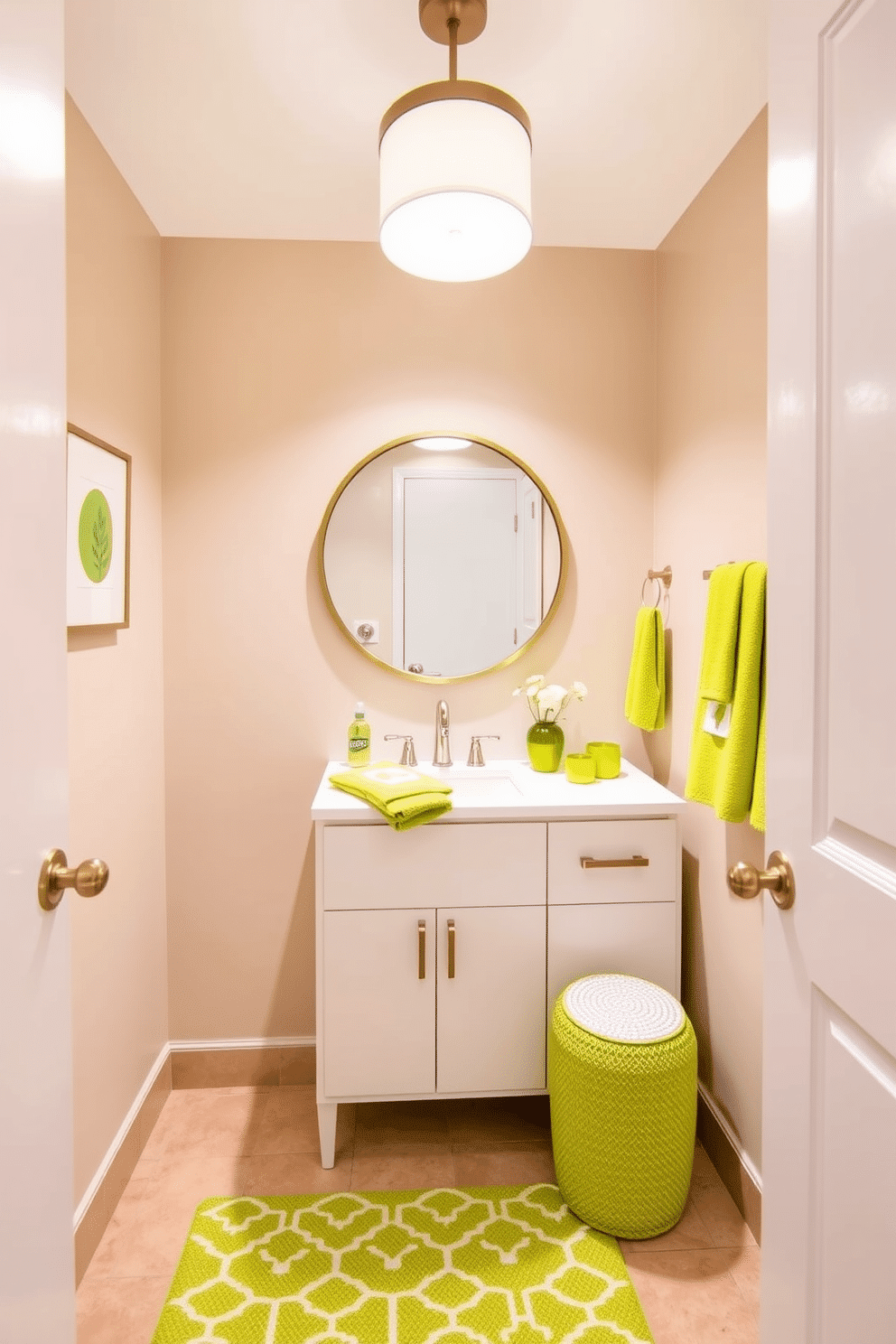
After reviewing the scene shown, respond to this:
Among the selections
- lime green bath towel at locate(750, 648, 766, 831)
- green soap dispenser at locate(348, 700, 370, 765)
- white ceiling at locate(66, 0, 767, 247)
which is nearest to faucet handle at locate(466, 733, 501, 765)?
green soap dispenser at locate(348, 700, 370, 765)

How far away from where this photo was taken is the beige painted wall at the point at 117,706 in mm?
1685

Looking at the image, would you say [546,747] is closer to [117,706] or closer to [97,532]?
[117,706]

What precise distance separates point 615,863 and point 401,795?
0.55 meters

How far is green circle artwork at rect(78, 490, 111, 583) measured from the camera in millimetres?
1692

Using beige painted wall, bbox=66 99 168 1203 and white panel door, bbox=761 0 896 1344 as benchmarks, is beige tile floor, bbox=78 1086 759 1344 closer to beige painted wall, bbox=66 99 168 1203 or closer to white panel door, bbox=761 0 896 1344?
beige painted wall, bbox=66 99 168 1203

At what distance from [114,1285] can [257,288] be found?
244cm

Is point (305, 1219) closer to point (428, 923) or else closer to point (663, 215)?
point (428, 923)

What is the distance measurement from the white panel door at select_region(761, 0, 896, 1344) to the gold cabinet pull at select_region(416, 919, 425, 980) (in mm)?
970

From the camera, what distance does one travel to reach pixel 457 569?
7.77ft

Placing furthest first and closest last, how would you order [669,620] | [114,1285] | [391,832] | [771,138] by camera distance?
[669,620] → [391,832] → [114,1285] → [771,138]

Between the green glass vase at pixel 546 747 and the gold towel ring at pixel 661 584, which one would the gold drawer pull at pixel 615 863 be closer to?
the green glass vase at pixel 546 747

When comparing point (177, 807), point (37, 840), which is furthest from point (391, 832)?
point (37, 840)

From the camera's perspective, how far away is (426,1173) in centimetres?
195

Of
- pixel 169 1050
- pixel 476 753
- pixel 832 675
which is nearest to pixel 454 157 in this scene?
pixel 832 675
